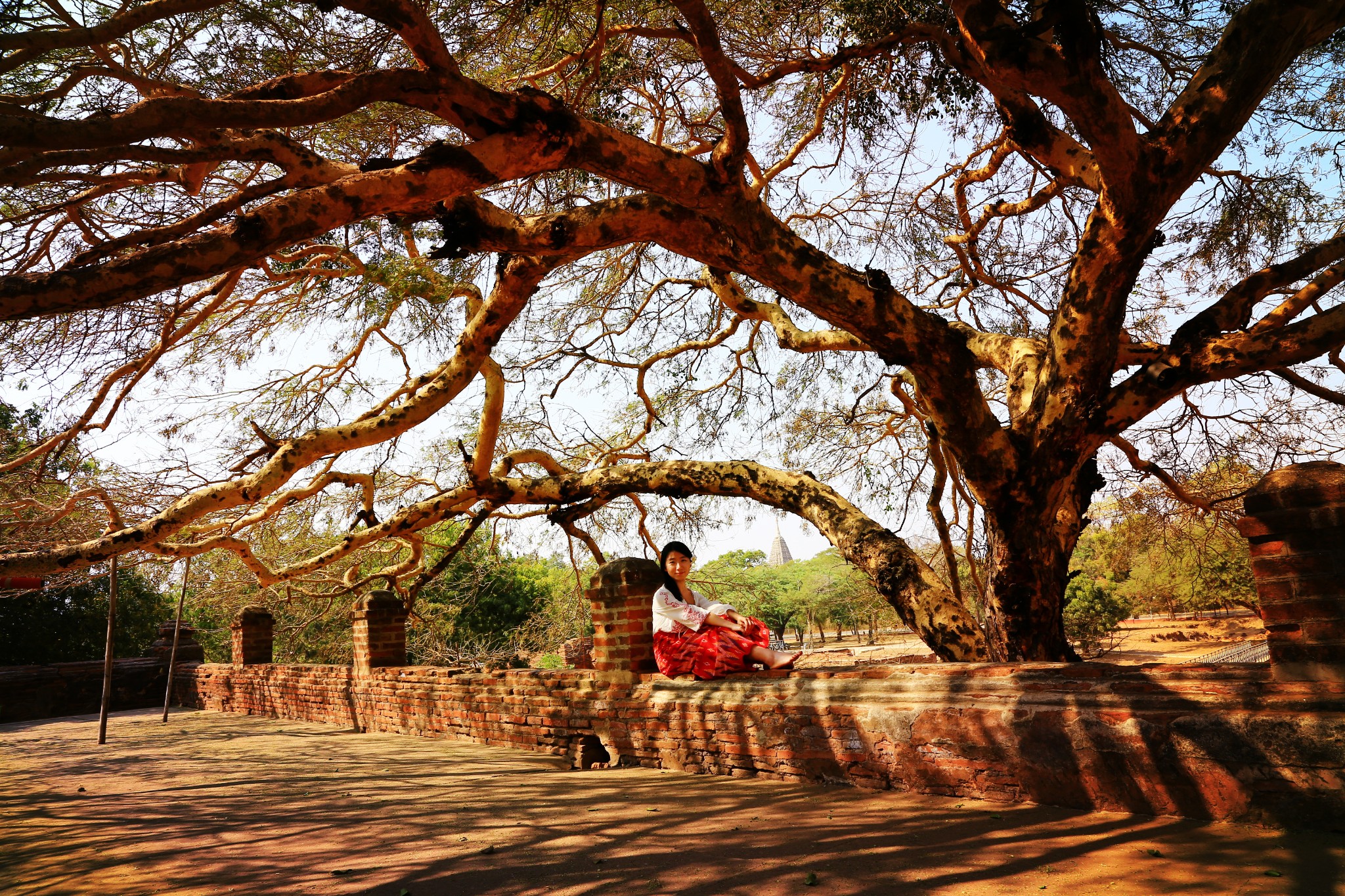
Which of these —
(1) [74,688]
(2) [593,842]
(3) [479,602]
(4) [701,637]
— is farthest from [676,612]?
(3) [479,602]

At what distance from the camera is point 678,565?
5996 mm

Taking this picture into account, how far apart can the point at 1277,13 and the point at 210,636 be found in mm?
27197

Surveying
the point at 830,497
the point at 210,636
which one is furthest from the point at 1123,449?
the point at 210,636

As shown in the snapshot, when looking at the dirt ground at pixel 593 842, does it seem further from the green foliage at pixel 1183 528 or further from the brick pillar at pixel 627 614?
the green foliage at pixel 1183 528

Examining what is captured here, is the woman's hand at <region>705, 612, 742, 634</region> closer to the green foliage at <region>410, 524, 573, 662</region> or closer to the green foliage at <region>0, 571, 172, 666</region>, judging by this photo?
the green foliage at <region>410, 524, 573, 662</region>

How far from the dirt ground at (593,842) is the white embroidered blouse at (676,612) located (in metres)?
1.00

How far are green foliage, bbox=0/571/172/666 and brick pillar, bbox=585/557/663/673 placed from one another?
1508 centimetres

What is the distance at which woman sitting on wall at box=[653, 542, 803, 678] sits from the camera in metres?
5.73

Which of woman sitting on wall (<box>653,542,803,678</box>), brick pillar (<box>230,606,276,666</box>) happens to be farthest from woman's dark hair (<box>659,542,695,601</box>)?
brick pillar (<box>230,606,276,666</box>)

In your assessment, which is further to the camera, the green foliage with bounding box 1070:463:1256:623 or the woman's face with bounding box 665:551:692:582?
the green foliage with bounding box 1070:463:1256:623

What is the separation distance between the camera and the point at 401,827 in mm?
4453

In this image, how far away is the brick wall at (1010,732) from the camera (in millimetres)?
3330

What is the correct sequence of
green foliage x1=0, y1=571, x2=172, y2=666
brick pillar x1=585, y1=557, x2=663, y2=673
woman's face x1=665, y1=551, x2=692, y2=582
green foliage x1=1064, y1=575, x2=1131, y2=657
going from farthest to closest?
1. green foliage x1=1064, y1=575, x2=1131, y2=657
2. green foliage x1=0, y1=571, x2=172, y2=666
3. brick pillar x1=585, y1=557, x2=663, y2=673
4. woman's face x1=665, y1=551, x2=692, y2=582

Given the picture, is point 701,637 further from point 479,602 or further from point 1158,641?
point 1158,641
